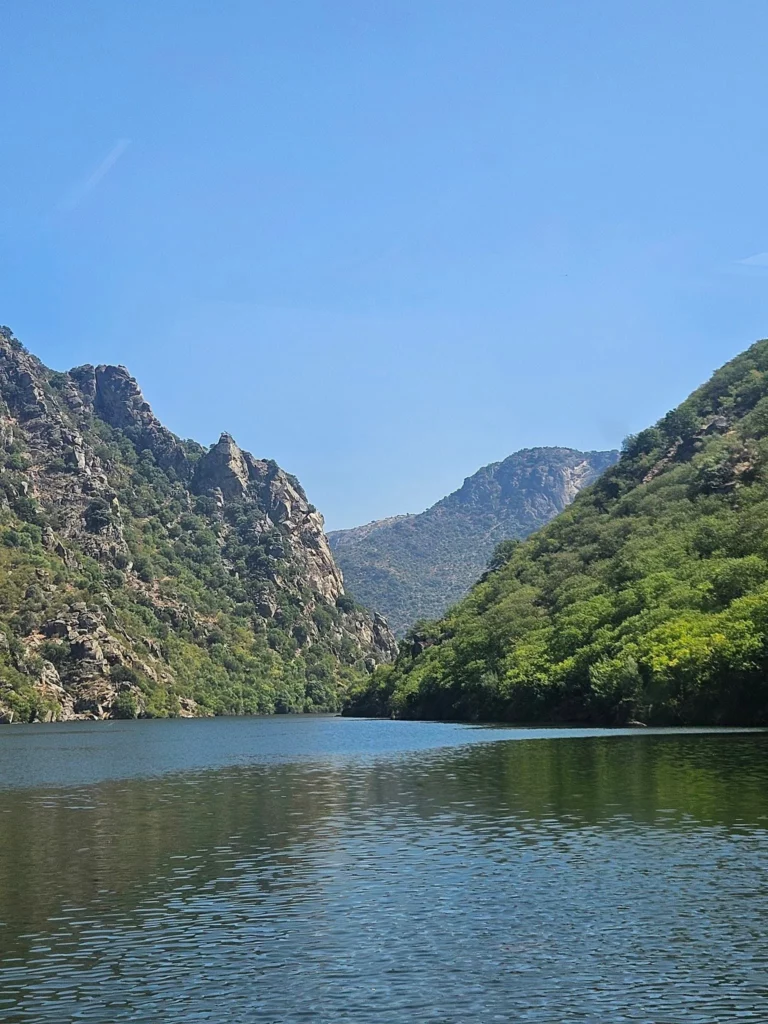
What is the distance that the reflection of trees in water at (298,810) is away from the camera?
162 ft

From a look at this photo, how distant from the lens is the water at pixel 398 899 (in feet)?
100

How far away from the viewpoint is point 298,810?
71.9 m

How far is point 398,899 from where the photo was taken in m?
43.3

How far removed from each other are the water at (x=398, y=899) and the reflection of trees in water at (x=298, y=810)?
0.92 feet

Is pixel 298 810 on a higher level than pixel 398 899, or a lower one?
lower

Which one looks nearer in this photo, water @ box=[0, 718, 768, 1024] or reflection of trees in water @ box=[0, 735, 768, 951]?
water @ box=[0, 718, 768, 1024]

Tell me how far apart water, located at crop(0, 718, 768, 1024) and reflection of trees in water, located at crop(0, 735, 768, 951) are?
11.0 inches

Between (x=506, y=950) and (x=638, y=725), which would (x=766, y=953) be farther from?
(x=638, y=725)

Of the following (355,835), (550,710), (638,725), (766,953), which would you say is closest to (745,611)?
(638,725)

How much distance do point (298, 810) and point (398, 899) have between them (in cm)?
2963

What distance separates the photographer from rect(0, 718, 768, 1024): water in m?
30.6

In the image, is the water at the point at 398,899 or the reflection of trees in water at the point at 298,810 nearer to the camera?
the water at the point at 398,899

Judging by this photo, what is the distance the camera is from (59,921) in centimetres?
4109

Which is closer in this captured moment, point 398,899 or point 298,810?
point 398,899
